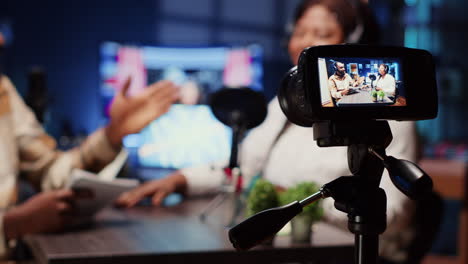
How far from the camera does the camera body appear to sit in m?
0.66

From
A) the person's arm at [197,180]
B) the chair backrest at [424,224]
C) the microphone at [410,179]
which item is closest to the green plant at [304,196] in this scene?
the person's arm at [197,180]

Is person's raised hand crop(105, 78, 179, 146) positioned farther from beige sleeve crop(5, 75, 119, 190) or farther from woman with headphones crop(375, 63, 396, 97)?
woman with headphones crop(375, 63, 396, 97)

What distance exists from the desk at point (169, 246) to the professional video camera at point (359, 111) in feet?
2.06

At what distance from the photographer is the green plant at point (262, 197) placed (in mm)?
1339

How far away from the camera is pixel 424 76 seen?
27.4 inches

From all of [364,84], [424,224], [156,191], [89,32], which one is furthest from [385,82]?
[89,32]

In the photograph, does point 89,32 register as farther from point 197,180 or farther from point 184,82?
point 197,180

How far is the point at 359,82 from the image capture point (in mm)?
677

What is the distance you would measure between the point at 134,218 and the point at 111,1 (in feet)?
12.5

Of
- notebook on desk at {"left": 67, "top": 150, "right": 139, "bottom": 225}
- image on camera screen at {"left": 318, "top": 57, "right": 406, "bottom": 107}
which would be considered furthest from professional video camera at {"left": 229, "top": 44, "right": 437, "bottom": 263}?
notebook on desk at {"left": 67, "top": 150, "right": 139, "bottom": 225}

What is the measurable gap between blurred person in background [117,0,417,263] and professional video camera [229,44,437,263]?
7 centimetres

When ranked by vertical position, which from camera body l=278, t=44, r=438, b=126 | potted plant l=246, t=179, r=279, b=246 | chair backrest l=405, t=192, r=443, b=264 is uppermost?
camera body l=278, t=44, r=438, b=126

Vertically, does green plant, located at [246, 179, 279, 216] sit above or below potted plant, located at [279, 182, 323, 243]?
above

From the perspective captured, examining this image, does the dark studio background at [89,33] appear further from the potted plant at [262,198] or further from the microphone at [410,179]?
the microphone at [410,179]
